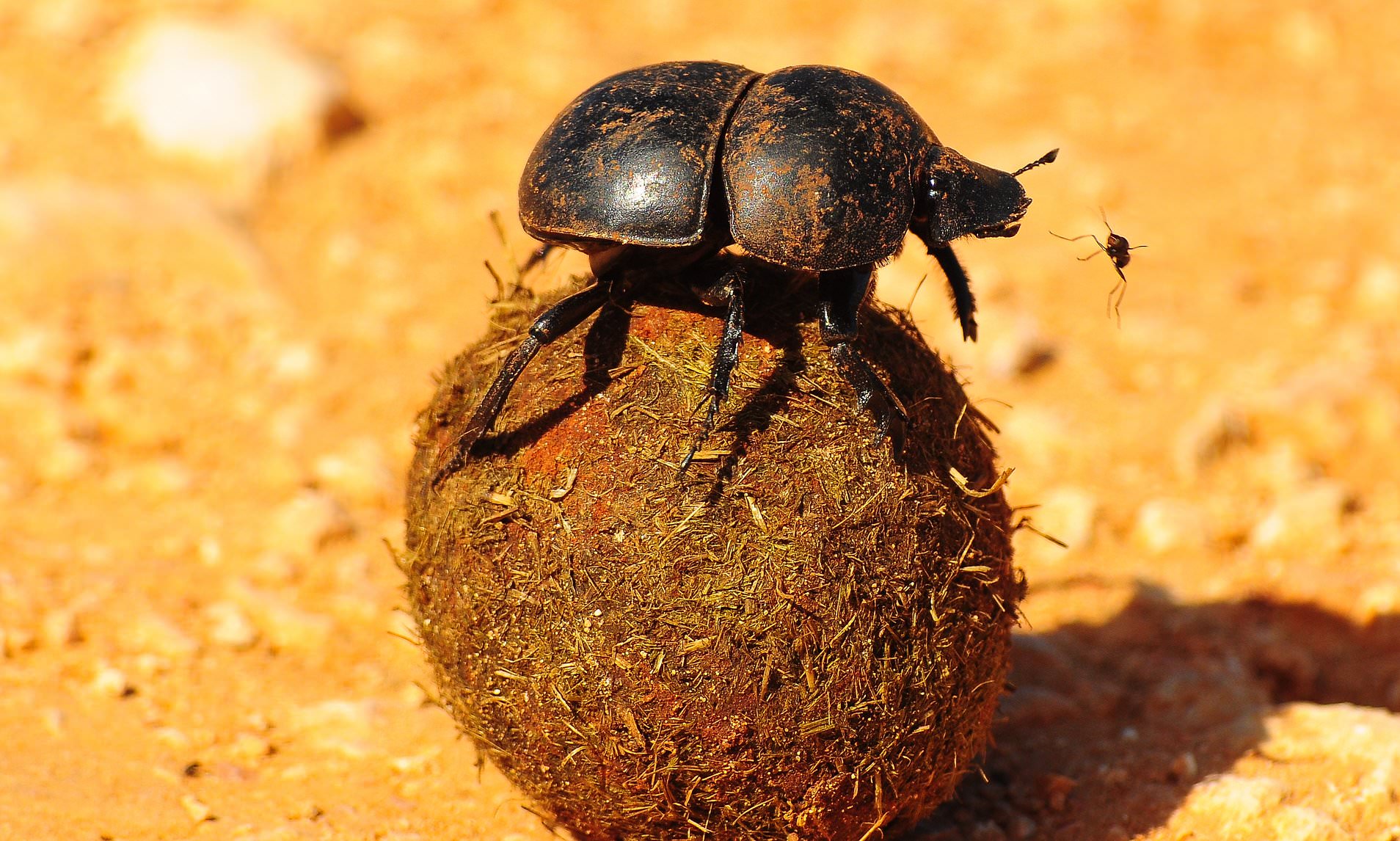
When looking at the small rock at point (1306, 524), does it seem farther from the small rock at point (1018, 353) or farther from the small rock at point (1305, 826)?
the small rock at point (1305, 826)

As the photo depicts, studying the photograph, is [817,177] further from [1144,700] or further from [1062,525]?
[1062,525]

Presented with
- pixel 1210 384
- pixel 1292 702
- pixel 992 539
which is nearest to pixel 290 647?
pixel 992 539

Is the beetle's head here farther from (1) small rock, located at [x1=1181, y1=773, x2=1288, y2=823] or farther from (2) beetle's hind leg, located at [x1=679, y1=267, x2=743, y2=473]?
(1) small rock, located at [x1=1181, y1=773, x2=1288, y2=823]

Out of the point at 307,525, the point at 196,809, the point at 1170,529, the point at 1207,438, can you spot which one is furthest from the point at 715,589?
the point at 1207,438

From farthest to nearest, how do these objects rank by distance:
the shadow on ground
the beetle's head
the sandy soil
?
1. the sandy soil
2. the shadow on ground
3. the beetle's head

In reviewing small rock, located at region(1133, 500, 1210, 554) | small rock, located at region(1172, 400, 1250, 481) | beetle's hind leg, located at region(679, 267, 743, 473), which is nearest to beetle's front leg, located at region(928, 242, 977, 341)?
beetle's hind leg, located at region(679, 267, 743, 473)

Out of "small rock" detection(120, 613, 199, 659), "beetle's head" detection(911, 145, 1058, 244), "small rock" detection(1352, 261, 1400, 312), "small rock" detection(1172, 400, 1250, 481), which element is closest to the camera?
"beetle's head" detection(911, 145, 1058, 244)
